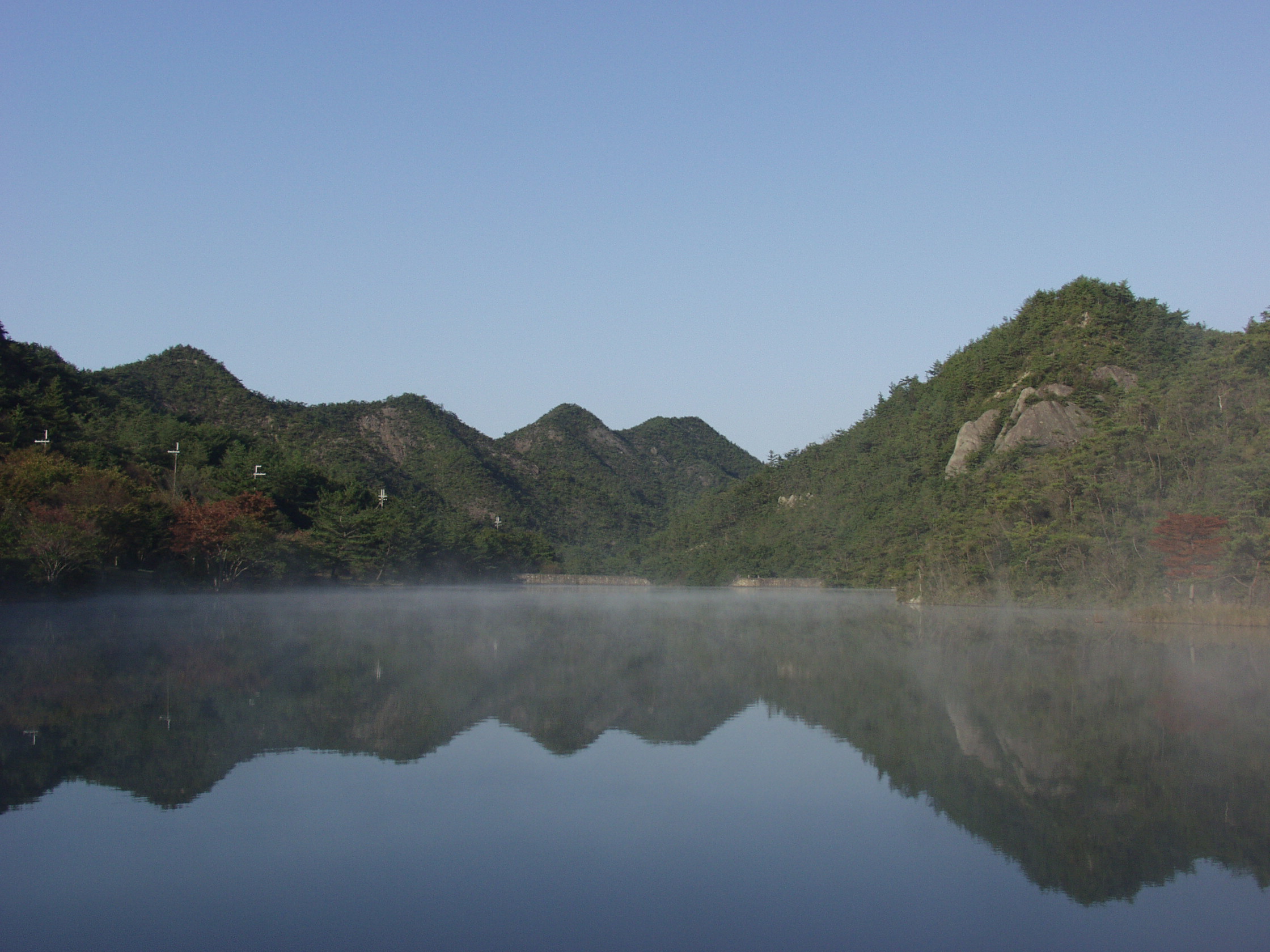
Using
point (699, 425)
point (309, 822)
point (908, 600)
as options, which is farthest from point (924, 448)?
point (699, 425)

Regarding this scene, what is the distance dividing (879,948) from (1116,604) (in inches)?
1219

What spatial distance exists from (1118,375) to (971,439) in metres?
8.26

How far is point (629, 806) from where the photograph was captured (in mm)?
7848

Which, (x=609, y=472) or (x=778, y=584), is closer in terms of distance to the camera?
(x=778, y=584)

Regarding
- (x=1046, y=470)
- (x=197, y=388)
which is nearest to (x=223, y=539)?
(x=1046, y=470)

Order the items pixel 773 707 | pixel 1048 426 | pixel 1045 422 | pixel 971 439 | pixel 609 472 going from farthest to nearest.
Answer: pixel 609 472 < pixel 971 439 < pixel 1045 422 < pixel 1048 426 < pixel 773 707

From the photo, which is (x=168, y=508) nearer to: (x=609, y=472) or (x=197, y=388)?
(x=197, y=388)

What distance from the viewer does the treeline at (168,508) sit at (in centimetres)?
3428

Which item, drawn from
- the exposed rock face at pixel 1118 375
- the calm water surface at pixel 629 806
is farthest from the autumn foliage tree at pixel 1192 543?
the exposed rock face at pixel 1118 375

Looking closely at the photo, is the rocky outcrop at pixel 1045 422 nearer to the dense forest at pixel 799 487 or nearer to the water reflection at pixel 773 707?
the dense forest at pixel 799 487

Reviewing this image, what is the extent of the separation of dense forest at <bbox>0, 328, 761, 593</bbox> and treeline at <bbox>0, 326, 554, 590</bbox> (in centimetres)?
12

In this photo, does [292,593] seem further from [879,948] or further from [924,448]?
[879,948]

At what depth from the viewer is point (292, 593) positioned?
49.3 metres

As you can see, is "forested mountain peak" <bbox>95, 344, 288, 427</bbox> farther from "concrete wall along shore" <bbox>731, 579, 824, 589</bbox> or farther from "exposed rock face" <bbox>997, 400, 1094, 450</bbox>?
"exposed rock face" <bbox>997, 400, 1094, 450</bbox>
